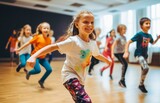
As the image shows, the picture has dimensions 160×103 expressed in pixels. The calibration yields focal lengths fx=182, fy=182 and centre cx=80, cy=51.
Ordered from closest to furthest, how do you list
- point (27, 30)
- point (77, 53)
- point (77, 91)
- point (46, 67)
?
point (77, 91), point (77, 53), point (46, 67), point (27, 30)

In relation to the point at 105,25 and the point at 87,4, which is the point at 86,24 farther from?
the point at 105,25

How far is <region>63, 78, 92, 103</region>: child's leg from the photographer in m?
1.44

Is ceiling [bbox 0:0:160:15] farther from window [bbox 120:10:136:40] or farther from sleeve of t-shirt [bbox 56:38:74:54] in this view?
sleeve of t-shirt [bbox 56:38:74:54]

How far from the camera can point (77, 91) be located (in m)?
1.49

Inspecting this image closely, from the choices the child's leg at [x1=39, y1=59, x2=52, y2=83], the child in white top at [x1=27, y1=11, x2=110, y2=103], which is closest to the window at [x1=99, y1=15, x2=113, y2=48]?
the child's leg at [x1=39, y1=59, x2=52, y2=83]

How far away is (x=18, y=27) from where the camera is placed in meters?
10.7

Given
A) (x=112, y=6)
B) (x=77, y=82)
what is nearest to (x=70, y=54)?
(x=77, y=82)

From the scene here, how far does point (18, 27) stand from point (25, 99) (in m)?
8.78

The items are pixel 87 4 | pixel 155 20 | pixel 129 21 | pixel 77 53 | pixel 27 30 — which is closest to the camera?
pixel 77 53

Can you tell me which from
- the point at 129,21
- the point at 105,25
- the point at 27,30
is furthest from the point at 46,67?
the point at 105,25

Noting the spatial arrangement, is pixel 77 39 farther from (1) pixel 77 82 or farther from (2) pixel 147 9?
(2) pixel 147 9

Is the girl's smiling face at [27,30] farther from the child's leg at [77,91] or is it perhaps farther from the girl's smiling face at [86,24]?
the child's leg at [77,91]

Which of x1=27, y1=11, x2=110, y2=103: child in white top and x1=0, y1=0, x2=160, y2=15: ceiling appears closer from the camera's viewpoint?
x1=27, y1=11, x2=110, y2=103: child in white top

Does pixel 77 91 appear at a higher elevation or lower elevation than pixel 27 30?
lower
